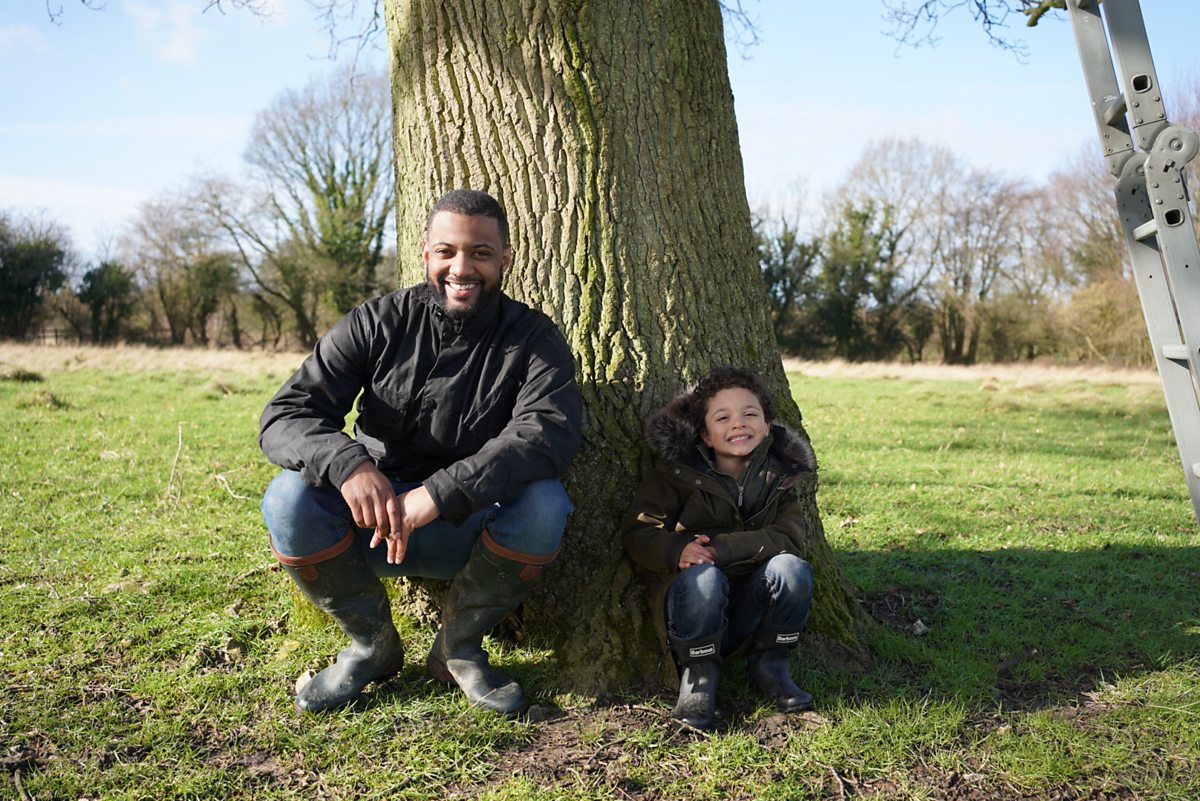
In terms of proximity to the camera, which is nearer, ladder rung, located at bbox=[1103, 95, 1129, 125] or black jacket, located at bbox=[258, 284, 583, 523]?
ladder rung, located at bbox=[1103, 95, 1129, 125]

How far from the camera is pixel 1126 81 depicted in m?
2.81

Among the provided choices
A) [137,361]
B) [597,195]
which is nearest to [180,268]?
[137,361]

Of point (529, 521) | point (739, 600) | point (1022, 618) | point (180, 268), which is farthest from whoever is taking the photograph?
point (180, 268)

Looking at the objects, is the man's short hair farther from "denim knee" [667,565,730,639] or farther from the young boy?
"denim knee" [667,565,730,639]

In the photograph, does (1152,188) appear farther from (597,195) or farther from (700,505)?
(597,195)

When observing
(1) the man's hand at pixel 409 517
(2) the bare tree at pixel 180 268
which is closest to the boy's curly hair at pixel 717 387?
(1) the man's hand at pixel 409 517

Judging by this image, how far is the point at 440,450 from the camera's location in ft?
10.6

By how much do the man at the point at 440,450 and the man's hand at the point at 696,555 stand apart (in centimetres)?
44

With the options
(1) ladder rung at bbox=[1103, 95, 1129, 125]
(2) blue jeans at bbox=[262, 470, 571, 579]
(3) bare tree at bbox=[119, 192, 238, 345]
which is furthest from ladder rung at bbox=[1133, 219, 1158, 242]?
(3) bare tree at bbox=[119, 192, 238, 345]

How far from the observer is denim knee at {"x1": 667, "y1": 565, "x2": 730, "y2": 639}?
3.04 meters

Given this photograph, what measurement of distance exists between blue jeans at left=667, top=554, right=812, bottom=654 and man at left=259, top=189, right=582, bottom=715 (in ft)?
1.59

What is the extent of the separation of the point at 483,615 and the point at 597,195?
5.53 ft

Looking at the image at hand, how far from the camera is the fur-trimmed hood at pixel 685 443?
3.36 metres

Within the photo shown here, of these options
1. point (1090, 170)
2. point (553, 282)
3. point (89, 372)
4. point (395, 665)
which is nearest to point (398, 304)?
point (553, 282)
